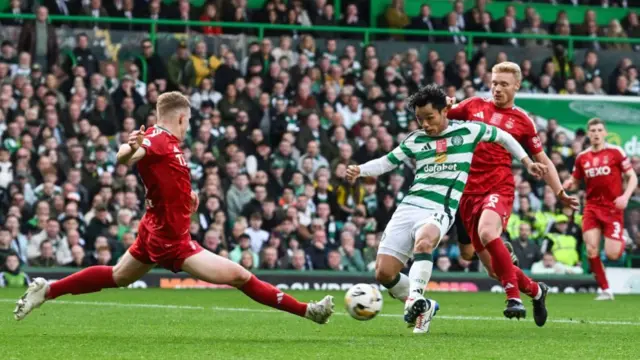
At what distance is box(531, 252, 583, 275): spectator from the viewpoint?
2106cm

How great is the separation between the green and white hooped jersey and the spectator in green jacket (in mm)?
9165

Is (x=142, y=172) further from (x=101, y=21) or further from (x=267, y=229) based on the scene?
(x=101, y=21)

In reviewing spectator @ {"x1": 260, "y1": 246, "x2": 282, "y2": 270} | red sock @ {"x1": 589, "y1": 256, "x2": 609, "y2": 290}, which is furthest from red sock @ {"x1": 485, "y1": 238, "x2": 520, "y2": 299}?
spectator @ {"x1": 260, "y1": 246, "x2": 282, "y2": 270}

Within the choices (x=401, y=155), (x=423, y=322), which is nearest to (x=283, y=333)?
(x=423, y=322)

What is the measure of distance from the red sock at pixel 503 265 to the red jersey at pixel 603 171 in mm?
6325

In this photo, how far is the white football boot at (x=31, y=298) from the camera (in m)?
9.95

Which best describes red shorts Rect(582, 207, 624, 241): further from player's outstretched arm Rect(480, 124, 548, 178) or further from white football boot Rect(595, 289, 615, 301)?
player's outstretched arm Rect(480, 124, 548, 178)

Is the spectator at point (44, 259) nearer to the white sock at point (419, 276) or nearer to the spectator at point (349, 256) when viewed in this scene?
the spectator at point (349, 256)

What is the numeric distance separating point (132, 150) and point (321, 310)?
71.3 inches

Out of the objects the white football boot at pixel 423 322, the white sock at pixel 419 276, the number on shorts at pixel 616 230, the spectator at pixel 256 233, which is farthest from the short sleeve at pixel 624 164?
the white sock at pixel 419 276

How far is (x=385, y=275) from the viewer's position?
10734 mm

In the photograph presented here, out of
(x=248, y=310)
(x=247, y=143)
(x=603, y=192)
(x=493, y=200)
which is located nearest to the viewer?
(x=493, y=200)

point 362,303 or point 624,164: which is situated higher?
point 624,164

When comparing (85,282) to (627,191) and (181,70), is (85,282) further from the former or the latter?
(181,70)
